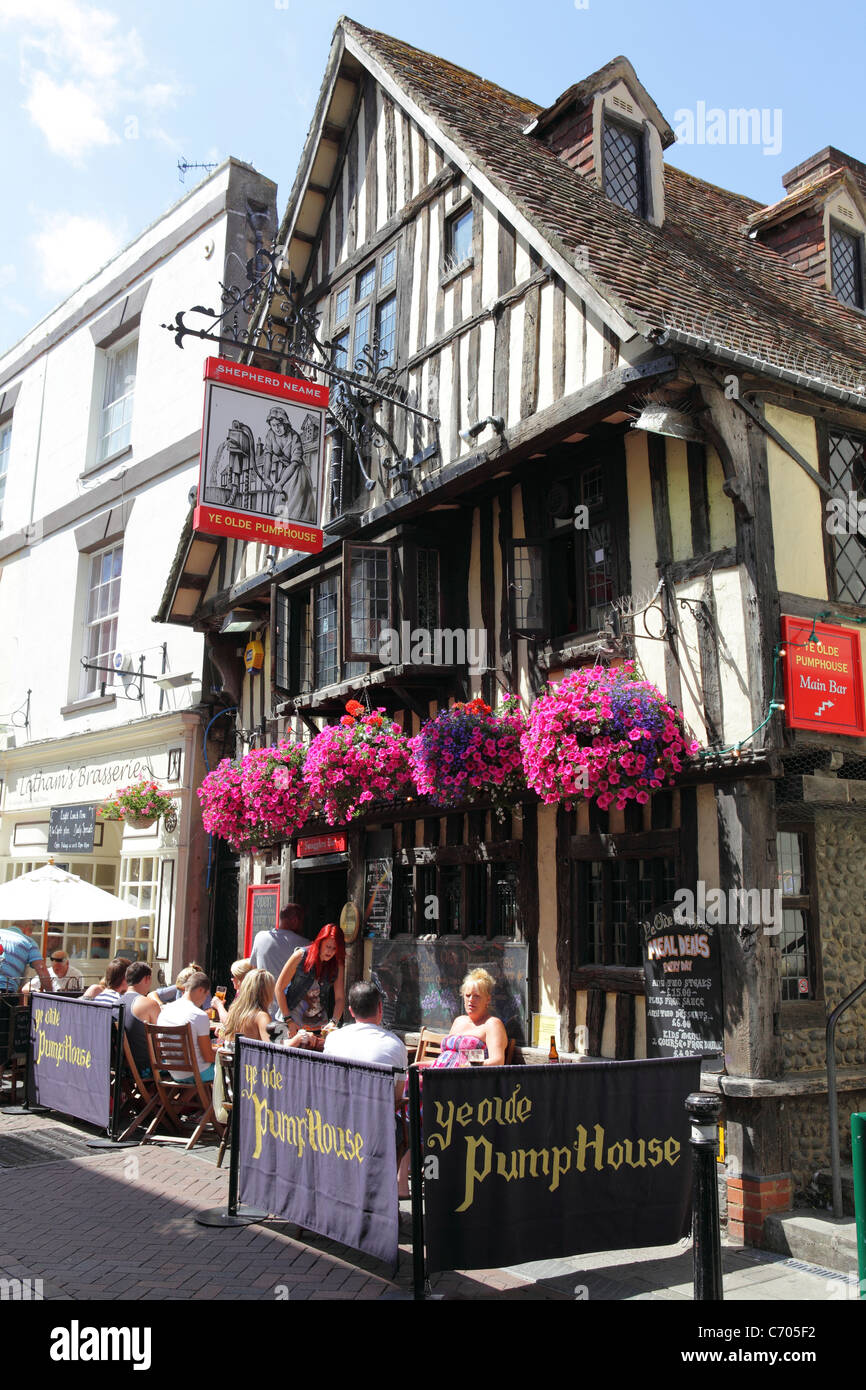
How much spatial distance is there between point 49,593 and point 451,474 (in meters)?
11.1

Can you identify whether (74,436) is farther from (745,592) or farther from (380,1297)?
(380,1297)

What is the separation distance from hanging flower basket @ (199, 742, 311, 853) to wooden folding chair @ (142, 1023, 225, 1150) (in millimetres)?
2411

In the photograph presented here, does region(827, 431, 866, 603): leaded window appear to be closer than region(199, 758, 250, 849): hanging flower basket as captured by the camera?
Yes

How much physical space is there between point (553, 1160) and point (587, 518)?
4.71 m

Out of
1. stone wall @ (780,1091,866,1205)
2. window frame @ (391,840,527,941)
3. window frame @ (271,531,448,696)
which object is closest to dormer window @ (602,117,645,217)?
window frame @ (271,531,448,696)

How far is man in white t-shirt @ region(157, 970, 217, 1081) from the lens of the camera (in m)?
8.60

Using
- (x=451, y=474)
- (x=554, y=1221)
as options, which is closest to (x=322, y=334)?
(x=451, y=474)

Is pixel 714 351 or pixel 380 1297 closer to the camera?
pixel 380 1297

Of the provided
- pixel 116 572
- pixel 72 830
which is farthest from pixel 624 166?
pixel 72 830

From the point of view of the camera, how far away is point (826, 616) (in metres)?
7.23

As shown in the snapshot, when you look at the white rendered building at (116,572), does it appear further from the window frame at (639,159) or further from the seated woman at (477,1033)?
the seated woman at (477,1033)

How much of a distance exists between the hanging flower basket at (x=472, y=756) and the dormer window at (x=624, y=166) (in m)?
5.34

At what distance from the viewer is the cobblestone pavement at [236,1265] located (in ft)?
17.6

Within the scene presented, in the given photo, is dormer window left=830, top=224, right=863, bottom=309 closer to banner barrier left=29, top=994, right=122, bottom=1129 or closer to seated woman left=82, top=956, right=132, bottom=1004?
seated woman left=82, top=956, right=132, bottom=1004
